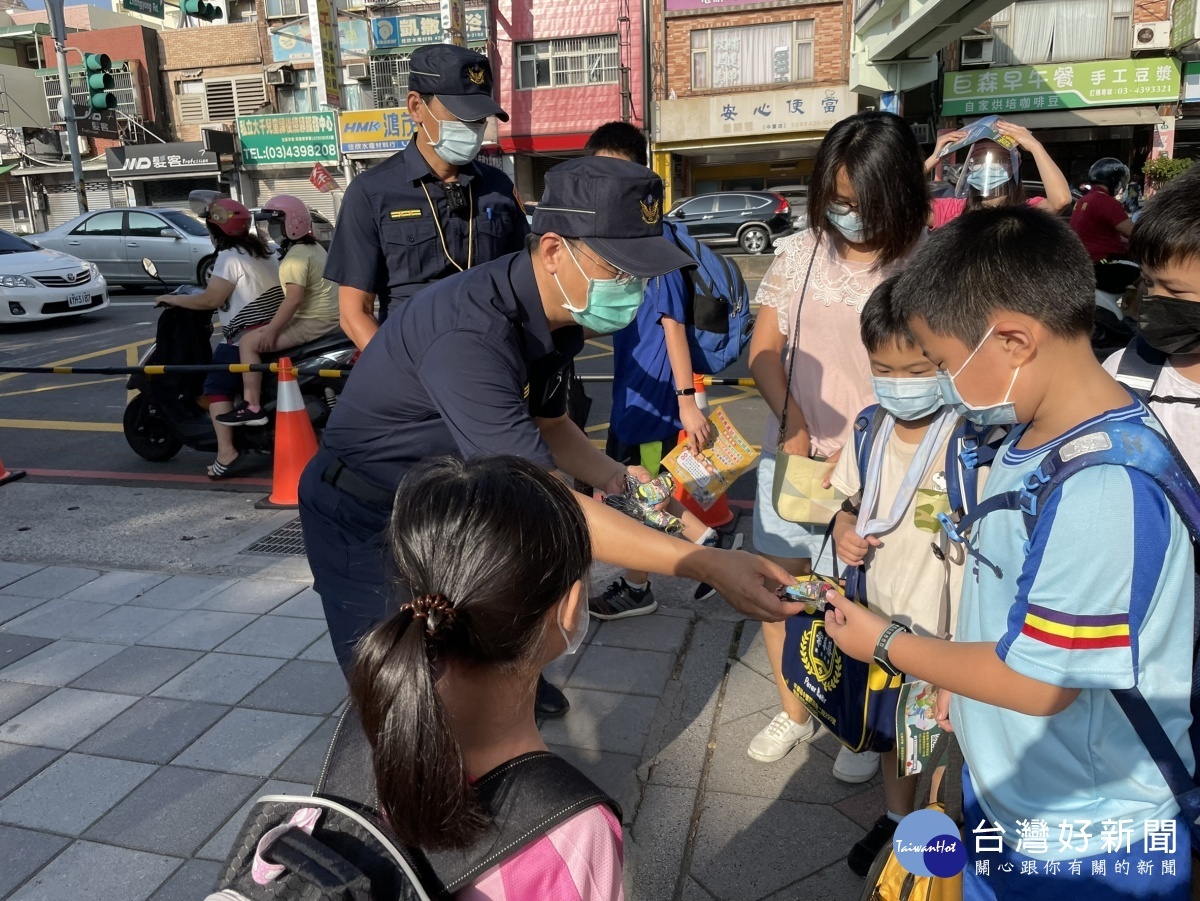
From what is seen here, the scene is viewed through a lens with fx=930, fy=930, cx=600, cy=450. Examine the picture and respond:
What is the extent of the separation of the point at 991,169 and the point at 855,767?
2696 mm

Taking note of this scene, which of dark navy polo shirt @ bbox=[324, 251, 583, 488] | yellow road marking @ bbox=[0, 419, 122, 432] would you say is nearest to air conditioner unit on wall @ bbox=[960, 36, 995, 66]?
yellow road marking @ bbox=[0, 419, 122, 432]

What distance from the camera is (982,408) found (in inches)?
60.9

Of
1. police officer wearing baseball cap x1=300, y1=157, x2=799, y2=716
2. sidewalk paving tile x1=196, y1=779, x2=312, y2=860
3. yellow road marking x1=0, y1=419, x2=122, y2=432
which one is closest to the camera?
police officer wearing baseball cap x1=300, y1=157, x2=799, y2=716

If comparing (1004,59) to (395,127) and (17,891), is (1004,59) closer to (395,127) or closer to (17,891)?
(395,127)

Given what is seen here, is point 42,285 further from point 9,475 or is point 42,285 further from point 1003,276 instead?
point 1003,276

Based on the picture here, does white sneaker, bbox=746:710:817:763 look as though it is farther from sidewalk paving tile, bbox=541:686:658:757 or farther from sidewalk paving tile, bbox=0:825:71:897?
sidewalk paving tile, bbox=0:825:71:897

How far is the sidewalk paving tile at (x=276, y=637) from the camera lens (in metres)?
3.64

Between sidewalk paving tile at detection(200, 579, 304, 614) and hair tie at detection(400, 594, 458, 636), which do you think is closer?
hair tie at detection(400, 594, 458, 636)

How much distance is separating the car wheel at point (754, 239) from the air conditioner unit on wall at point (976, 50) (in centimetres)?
786

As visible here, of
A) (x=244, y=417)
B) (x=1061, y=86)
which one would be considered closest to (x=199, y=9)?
(x=244, y=417)

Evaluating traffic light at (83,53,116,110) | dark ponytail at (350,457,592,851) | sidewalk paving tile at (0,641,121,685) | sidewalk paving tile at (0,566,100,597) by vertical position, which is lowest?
sidewalk paving tile at (0,566,100,597)

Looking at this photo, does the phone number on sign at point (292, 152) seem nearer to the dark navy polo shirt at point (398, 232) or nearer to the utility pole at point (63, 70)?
the utility pole at point (63, 70)

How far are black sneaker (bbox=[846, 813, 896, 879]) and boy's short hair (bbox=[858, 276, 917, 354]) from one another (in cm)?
119

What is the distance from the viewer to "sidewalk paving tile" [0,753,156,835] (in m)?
2.65
